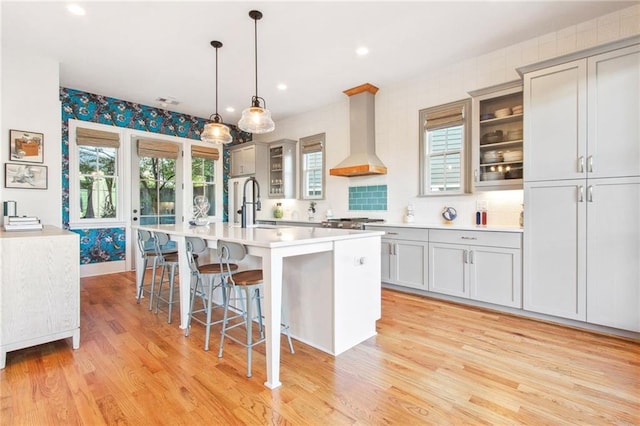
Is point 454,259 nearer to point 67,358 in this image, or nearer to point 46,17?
point 67,358

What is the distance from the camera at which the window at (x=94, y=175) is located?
4.82 meters

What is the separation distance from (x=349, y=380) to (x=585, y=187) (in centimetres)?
253

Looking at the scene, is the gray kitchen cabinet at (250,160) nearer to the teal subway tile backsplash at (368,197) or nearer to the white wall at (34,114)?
the teal subway tile backsplash at (368,197)

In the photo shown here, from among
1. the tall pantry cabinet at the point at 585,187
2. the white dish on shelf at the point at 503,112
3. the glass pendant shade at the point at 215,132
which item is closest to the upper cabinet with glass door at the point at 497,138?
the white dish on shelf at the point at 503,112

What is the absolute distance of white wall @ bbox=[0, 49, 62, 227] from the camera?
3469 millimetres

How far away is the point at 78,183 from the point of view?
487 cm

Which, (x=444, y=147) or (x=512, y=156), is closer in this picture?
(x=512, y=156)

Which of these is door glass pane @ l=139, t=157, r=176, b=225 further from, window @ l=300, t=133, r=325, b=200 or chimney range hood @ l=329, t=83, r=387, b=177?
chimney range hood @ l=329, t=83, r=387, b=177

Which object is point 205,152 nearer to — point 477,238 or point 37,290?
point 37,290

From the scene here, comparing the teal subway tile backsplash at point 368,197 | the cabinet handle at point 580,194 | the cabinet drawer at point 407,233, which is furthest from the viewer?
the teal subway tile backsplash at point 368,197

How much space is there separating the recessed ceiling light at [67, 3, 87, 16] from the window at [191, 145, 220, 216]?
3.28 metres

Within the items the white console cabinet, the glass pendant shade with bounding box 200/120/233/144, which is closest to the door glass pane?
the glass pendant shade with bounding box 200/120/233/144

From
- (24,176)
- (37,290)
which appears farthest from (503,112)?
(24,176)

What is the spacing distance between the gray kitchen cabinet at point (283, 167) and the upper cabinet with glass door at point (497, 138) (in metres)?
3.27
